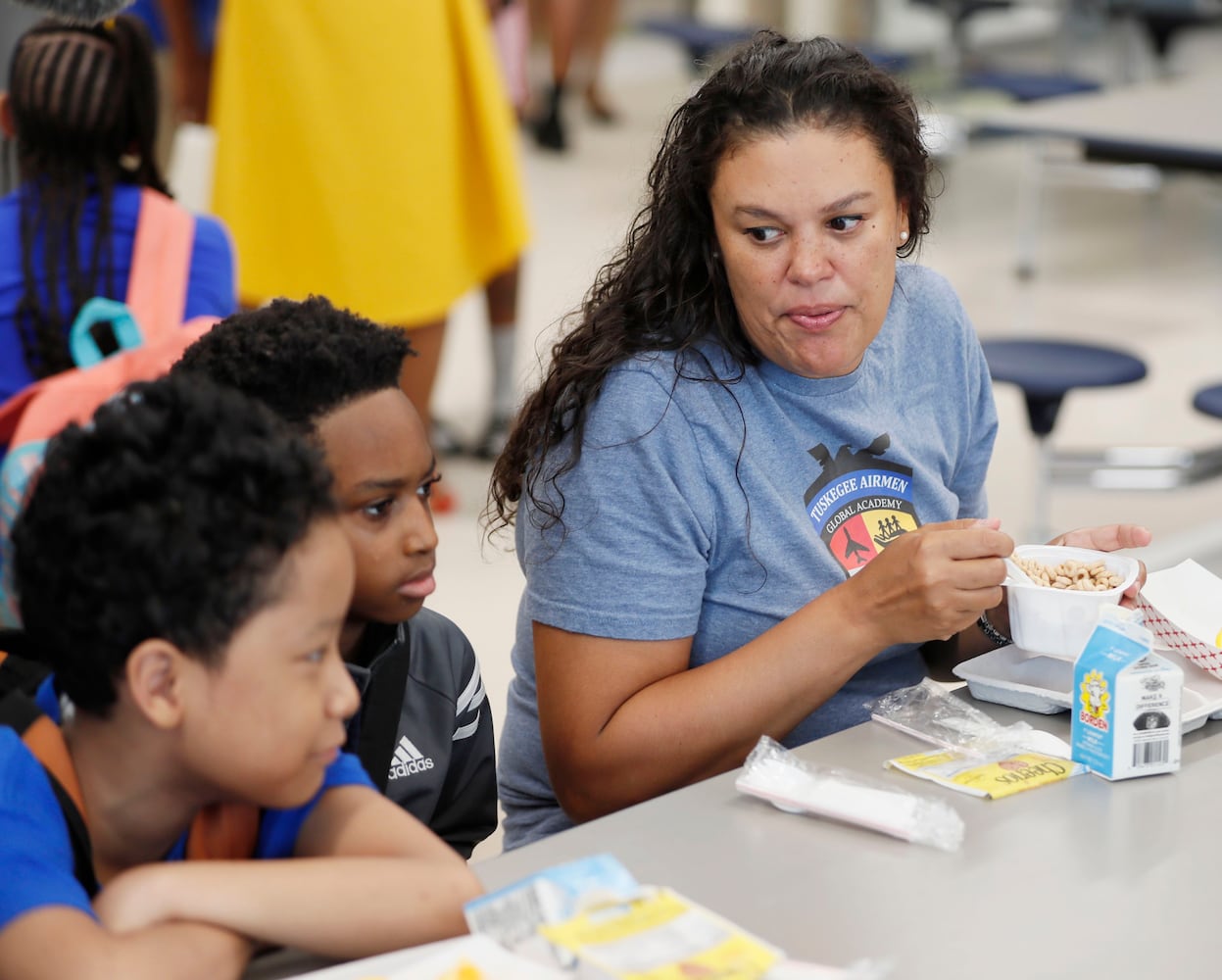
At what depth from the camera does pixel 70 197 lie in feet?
8.18

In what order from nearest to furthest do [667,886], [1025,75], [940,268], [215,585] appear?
[215,585] → [667,886] → [940,268] → [1025,75]

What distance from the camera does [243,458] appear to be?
109 cm

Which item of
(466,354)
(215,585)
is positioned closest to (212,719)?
(215,585)

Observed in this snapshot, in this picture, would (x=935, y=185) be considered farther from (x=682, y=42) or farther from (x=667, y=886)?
(x=682, y=42)

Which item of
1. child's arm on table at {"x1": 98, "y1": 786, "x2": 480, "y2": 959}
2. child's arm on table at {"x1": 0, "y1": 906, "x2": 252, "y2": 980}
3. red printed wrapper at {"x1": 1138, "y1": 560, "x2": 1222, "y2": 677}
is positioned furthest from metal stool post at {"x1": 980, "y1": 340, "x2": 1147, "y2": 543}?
child's arm on table at {"x1": 0, "y1": 906, "x2": 252, "y2": 980}

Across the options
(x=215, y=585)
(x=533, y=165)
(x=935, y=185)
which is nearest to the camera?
(x=215, y=585)

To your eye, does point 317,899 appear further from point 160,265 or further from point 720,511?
point 160,265

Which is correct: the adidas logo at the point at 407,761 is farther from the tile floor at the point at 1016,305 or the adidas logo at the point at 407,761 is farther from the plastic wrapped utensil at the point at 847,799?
the tile floor at the point at 1016,305

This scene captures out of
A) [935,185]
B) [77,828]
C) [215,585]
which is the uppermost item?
[935,185]

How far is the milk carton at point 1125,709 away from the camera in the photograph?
134 cm

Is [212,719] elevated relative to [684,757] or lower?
elevated

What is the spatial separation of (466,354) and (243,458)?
Answer: 419 cm

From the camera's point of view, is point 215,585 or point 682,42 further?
point 682,42

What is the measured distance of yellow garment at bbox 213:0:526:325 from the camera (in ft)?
10.8
